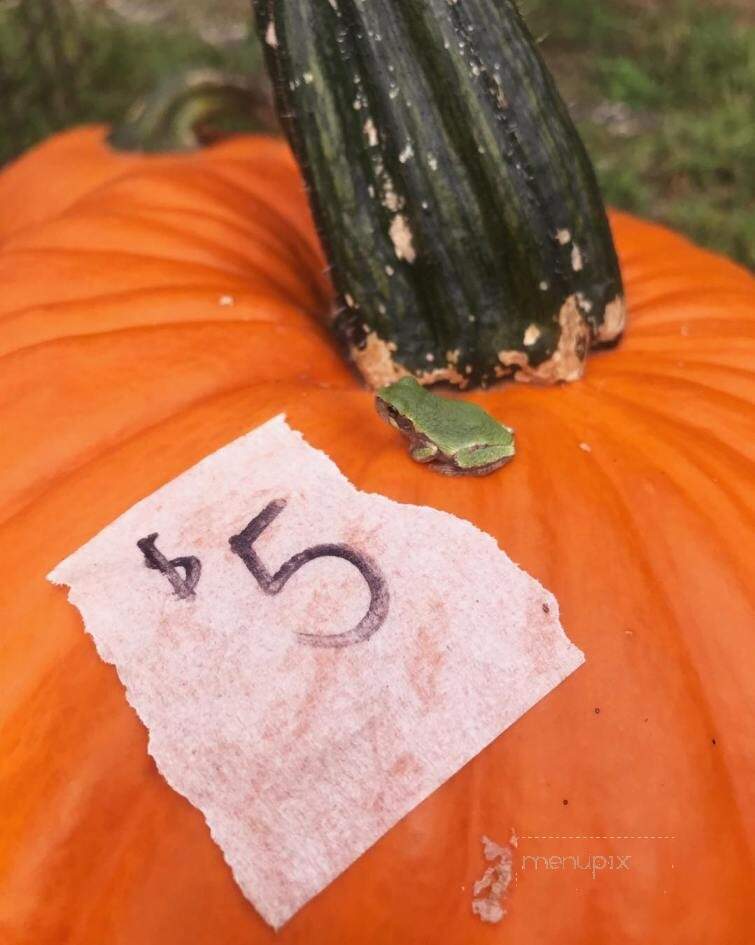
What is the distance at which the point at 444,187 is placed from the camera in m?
1.00

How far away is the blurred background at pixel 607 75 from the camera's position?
264cm

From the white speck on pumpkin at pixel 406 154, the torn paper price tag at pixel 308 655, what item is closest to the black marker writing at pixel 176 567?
the torn paper price tag at pixel 308 655

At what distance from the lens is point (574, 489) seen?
0.91m

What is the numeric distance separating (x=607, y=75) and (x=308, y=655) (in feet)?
9.53

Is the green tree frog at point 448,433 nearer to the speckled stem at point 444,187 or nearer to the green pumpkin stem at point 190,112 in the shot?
the speckled stem at point 444,187

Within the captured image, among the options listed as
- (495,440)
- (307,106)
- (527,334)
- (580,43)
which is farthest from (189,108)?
(580,43)

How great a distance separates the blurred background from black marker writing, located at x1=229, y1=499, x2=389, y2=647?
6.03 ft

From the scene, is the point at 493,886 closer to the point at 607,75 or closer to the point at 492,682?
the point at 492,682

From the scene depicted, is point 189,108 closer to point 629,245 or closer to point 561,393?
point 629,245

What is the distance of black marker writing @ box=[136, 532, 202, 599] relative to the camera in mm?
832

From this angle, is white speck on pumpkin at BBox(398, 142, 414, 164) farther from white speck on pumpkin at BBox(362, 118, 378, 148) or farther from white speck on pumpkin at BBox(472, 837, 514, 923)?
white speck on pumpkin at BBox(472, 837, 514, 923)

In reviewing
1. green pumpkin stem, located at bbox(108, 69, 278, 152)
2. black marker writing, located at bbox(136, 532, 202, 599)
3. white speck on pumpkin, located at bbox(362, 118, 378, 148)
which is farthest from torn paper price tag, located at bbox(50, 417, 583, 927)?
green pumpkin stem, located at bbox(108, 69, 278, 152)

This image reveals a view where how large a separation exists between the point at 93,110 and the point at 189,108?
123cm

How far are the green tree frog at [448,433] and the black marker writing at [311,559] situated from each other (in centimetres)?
13
